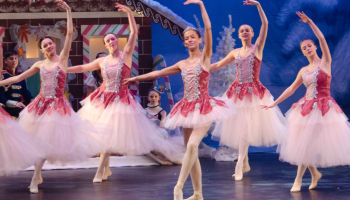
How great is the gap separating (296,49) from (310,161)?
4778 mm

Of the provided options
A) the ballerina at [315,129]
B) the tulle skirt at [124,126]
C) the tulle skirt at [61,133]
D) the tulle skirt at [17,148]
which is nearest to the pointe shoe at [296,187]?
the ballerina at [315,129]

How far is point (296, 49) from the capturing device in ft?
29.9

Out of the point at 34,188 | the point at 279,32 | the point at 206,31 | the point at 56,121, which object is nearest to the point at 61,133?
the point at 56,121

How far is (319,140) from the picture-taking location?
460cm

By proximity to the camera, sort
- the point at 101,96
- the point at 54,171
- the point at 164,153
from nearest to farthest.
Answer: the point at 101,96, the point at 54,171, the point at 164,153

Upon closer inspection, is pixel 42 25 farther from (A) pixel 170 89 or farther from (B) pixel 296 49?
(B) pixel 296 49

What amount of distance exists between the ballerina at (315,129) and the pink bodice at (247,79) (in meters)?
0.91

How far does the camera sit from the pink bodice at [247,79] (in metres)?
5.78

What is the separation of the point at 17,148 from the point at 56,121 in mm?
480

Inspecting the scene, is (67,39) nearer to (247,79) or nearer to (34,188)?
(34,188)

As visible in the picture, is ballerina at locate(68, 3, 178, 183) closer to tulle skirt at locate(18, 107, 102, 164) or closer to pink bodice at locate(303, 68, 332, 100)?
tulle skirt at locate(18, 107, 102, 164)

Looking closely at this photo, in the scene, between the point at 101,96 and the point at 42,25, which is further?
the point at 42,25

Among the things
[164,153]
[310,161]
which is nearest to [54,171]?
[164,153]

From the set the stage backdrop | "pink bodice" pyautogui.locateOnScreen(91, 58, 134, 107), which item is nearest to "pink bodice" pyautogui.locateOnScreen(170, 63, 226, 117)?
"pink bodice" pyautogui.locateOnScreen(91, 58, 134, 107)
